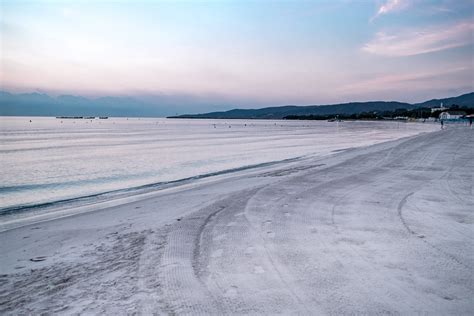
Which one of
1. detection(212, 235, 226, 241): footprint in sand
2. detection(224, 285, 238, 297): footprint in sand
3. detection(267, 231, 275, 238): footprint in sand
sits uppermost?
detection(224, 285, 238, 297): footprint in sand

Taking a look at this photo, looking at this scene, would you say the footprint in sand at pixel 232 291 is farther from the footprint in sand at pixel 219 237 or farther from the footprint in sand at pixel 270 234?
the footprint in sand at pixel 270 234

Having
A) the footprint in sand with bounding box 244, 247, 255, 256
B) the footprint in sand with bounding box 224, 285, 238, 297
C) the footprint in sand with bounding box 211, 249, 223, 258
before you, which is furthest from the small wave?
the footprint in sand with bounding box 224, 285, 238, 297

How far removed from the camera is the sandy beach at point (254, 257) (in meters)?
3.66

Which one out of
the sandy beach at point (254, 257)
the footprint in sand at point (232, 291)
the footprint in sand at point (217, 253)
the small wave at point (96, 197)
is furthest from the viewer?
the small wave at point (96, 197)

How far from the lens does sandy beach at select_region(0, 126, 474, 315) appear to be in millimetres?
3660

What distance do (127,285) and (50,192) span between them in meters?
10.7

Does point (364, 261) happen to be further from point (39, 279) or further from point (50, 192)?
point (50, 192)

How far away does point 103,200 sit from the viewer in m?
11.3

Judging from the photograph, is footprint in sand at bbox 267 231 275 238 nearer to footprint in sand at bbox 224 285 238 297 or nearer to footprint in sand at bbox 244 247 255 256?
footprint in sand at bbox 244 247 255 256

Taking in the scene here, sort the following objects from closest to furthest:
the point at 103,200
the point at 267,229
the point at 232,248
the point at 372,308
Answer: the point at 372,308, the point at 232,248, the point at 267,229, the point at 103,200

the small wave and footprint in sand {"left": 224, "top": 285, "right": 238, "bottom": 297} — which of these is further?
the small wave

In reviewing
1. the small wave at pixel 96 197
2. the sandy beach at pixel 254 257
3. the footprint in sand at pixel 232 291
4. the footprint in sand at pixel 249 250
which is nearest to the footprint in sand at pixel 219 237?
the sandy beach at pixel 254 257

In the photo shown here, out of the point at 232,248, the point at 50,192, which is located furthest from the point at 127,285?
the point at 50,192

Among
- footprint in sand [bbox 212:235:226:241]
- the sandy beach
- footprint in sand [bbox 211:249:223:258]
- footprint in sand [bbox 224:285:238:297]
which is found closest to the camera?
the sandy beach
